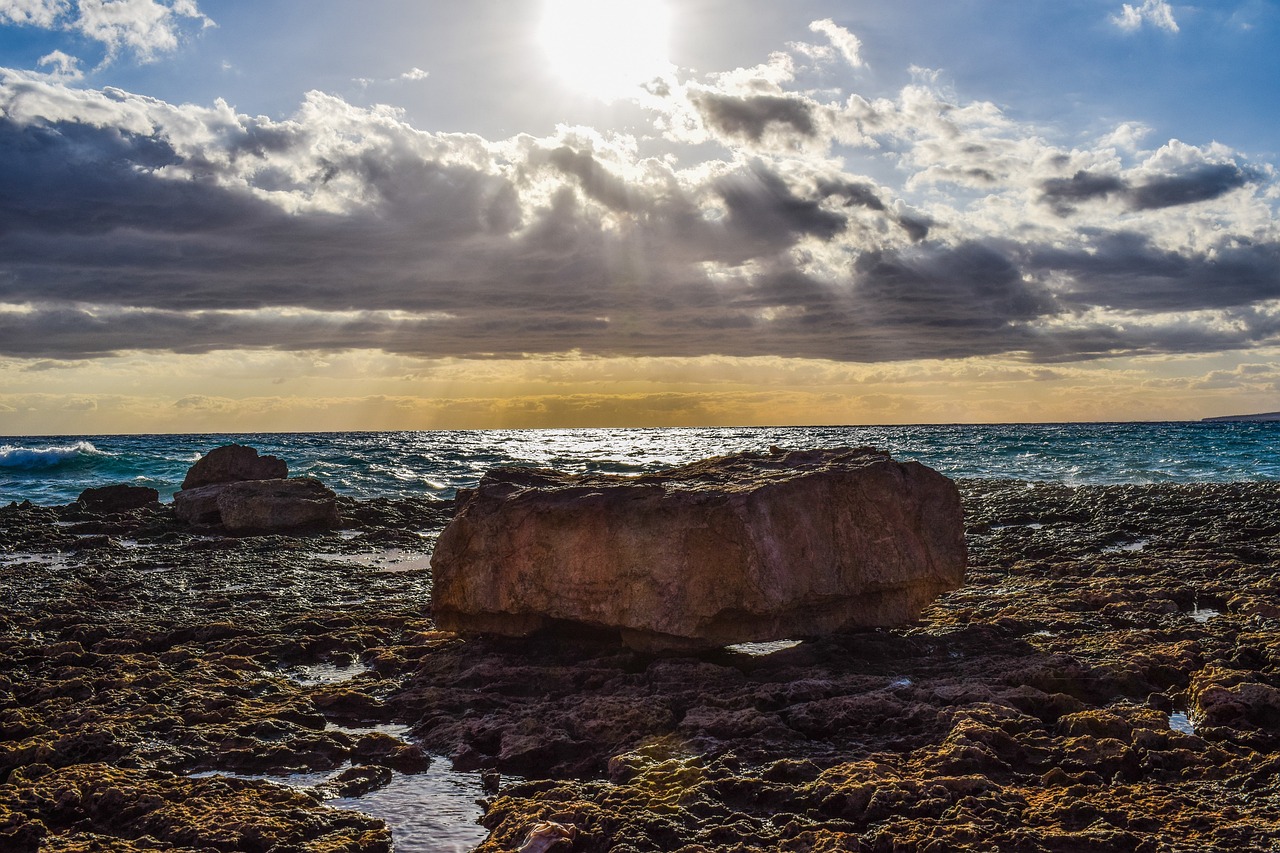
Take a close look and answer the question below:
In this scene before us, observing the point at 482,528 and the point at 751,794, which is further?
the point at 482,528

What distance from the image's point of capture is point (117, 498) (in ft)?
79.1

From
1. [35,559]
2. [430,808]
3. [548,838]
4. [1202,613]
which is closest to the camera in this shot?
A: [548,838]

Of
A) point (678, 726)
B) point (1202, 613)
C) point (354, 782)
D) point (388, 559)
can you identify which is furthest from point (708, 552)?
point (388, 559)

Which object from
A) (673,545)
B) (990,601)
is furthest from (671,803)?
(990,601)

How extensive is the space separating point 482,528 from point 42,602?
6871mm

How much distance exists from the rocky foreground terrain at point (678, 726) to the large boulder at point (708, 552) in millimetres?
344

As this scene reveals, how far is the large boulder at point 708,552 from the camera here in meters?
8.48

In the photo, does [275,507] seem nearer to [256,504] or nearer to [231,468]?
[256,504]

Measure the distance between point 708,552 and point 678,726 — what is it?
2067 mm

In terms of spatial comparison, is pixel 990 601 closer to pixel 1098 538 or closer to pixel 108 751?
pixel 1098 538

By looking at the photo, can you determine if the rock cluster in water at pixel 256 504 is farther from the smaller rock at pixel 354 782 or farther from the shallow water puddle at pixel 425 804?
the smaller rock at pixel 354 782

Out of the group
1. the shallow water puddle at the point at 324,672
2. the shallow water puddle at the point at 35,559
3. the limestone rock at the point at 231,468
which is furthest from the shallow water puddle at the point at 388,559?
the limestone rock at the point at 231,468

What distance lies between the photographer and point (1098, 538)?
16.4 m

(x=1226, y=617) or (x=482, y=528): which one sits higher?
(x=482, y=528)
